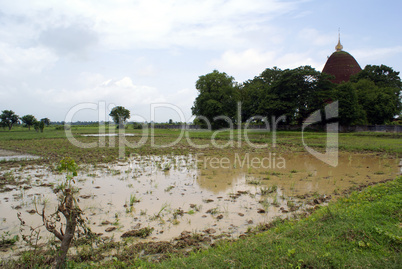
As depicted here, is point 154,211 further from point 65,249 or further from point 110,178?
point 110,178

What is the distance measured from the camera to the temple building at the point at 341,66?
41.2m

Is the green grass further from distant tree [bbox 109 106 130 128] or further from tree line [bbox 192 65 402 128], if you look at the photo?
distant tree [bbox 109 106 130 128]

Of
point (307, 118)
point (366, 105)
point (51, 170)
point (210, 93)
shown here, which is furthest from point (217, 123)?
point (51, 170)

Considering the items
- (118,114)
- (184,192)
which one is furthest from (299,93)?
(118,114)

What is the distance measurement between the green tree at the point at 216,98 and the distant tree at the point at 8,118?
3383 cm

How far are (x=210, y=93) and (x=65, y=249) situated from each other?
4048 cm

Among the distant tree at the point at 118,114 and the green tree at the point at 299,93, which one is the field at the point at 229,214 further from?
the distant tree at the point at 118,114

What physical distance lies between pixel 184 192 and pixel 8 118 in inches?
2093

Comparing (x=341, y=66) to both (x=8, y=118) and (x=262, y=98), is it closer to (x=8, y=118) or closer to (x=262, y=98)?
(x=262, y=98)

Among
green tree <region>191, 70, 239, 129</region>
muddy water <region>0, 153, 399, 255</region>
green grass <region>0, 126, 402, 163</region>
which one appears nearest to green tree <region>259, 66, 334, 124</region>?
green grass <region>0, 126, 402, 163</region>

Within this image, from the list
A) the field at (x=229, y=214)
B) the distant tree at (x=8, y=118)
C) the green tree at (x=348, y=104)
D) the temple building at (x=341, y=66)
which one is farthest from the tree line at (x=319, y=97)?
the distant tree at (x=8, y=118)

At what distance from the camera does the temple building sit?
41.2 m

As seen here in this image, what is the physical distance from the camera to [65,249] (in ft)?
9.46

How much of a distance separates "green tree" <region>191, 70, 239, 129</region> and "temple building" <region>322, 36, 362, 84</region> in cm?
1589
